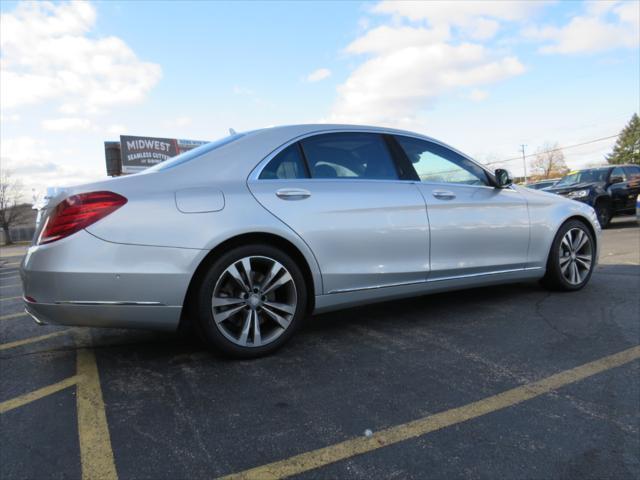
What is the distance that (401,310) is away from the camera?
401cm

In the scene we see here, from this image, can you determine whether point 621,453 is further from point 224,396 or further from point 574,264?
point 574,264

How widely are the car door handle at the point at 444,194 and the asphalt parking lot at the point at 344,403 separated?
0.96 metres

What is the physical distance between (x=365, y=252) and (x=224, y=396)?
135 centimetres

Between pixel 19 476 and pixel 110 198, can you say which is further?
pixel 110 198

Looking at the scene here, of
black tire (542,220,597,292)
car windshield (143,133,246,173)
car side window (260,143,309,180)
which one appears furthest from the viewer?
black tire (542,220,597,292)

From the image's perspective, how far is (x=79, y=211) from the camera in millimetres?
2510

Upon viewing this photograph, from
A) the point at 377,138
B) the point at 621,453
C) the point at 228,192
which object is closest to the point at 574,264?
the point at 377,138

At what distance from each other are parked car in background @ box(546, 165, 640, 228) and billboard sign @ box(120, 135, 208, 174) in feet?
101

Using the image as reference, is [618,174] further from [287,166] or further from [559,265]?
[287,166]

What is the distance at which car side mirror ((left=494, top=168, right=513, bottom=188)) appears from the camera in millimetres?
4012

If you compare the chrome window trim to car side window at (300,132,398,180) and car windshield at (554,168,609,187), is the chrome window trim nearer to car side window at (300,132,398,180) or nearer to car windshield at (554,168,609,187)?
car side window at (300,132,398,180)

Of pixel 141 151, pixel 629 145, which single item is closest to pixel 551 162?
pixel 629 145

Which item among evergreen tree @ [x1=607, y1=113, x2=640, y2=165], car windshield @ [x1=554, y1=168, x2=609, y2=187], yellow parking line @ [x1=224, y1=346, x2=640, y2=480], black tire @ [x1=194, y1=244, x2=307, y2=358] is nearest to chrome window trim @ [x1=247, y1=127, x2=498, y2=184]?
black tire @ [x1=194, y1=244, x2=307, y2=358]

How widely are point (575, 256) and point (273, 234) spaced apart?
10.4ft
